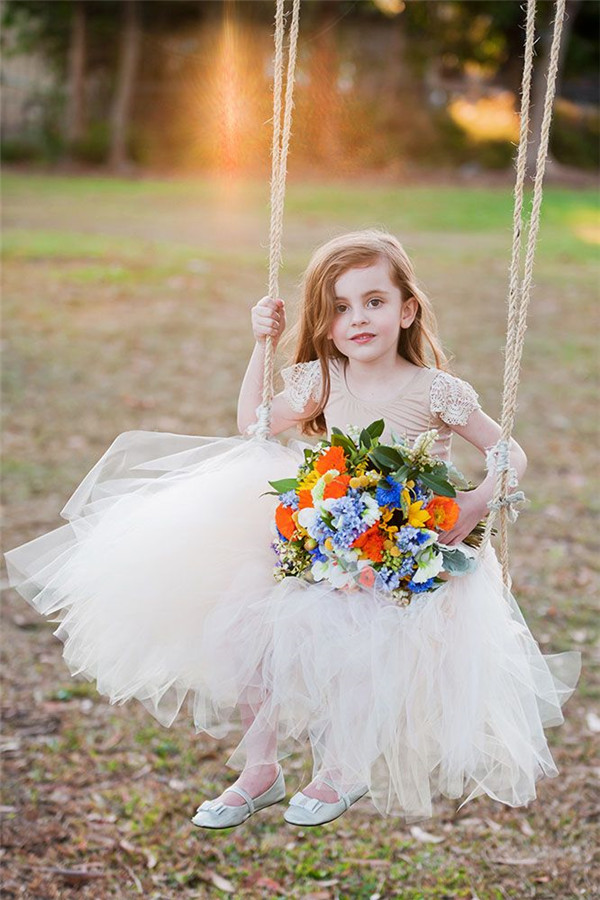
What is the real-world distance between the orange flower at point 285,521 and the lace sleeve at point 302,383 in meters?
0.28

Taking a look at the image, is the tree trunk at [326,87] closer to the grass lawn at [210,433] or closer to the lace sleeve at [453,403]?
the grass lawn at [210,433]

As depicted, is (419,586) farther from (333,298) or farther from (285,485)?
(333,298)

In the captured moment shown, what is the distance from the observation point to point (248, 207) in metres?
14.0

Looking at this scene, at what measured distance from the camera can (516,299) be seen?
217 centimetres

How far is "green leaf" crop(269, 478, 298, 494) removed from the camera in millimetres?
2256

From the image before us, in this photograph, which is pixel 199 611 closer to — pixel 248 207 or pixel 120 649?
pixel 120 649

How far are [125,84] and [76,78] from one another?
0.74m

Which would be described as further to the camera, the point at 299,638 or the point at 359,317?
the point at 359,317

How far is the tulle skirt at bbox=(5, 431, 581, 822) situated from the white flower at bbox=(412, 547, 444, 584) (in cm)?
5

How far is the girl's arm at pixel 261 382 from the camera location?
94.6 inches

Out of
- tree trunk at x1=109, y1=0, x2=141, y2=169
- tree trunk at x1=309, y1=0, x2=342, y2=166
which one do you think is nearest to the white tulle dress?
tree trunk at x1=309, y1=0, x2=342, y2=166

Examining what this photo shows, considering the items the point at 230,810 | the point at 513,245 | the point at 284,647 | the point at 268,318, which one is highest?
the point at 513,245

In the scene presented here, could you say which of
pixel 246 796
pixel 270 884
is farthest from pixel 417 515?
pixel 270 884

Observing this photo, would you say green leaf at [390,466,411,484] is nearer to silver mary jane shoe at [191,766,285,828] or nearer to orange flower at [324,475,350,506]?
orange flower at [324,475,350,506]
